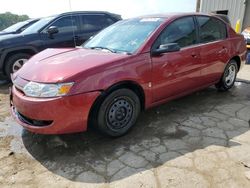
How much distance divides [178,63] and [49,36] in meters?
3.84

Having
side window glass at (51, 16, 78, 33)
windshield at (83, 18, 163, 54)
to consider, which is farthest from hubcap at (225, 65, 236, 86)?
side window glass at (51, 16, 78, 33)

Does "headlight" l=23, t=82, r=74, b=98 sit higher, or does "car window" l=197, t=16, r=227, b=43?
"car window" l=197, t=16, r=227, b=43

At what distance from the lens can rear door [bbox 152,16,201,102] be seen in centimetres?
371

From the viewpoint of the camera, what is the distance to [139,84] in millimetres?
3492

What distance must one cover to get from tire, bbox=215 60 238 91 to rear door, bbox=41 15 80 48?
3790 millimetres

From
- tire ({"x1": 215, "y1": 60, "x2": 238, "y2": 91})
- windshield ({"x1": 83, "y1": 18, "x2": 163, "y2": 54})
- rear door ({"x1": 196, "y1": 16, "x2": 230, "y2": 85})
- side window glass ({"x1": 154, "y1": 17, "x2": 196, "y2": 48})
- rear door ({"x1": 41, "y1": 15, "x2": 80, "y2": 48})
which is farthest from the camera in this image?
rear door ({"x1": 41, "y1": 15, "x2": 80, "y2": 48})

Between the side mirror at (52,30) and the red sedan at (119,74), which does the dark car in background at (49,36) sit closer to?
the side mirror at (52,30)

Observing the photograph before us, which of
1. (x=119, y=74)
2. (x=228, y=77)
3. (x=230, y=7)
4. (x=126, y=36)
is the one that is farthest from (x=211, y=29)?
(x=230, y=7)

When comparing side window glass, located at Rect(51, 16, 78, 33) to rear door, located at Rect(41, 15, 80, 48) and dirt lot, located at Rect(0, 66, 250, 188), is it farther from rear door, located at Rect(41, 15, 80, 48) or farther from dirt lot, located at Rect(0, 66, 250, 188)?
dirt lot, located at Rect(0, 66, 250, 188)

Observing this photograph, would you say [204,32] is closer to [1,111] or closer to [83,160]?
[83,160]

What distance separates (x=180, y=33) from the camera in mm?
4059

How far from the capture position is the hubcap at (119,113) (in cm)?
336

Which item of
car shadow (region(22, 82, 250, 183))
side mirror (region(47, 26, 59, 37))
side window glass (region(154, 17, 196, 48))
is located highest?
side window glass (region(154, 17, 196, 48))

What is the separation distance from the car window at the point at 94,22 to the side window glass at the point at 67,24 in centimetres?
25
